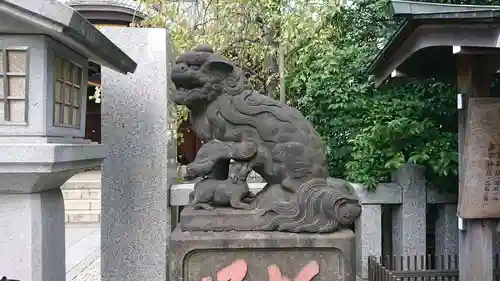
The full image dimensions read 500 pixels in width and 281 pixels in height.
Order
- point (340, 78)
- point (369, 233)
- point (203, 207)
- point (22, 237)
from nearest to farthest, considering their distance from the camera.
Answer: point (22, 237), point (203, 207), point (369, 233), point (340, 78)

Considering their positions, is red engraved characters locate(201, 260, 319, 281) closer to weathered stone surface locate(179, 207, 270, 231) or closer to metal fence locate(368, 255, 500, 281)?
weathered stone surface locate(179, 207, 270, 231)

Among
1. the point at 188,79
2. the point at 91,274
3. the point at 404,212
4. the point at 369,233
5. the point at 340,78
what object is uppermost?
the point at 340,78

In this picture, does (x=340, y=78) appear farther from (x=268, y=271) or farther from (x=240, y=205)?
(x=268, y=271)

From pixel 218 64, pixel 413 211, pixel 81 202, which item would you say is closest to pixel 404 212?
pixel 413 211

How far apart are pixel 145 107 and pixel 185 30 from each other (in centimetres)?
321

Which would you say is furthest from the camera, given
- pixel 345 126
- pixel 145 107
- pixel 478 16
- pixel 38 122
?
pixel 345 126

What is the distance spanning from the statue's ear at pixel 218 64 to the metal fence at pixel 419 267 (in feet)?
7.82

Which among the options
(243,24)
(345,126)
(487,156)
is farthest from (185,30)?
Result: (487,156)

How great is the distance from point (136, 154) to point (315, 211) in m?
1.78

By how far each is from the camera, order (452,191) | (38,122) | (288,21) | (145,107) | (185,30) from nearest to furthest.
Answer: (38,122), (145,107), (452,191), (288,21), (185,30)

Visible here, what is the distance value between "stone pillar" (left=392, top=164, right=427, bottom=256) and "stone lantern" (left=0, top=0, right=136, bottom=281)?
10.8 ft

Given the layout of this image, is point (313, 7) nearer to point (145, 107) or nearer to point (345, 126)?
point (345, 126)

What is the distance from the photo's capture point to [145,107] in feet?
13.4

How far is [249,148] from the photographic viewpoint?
3.07 metres
